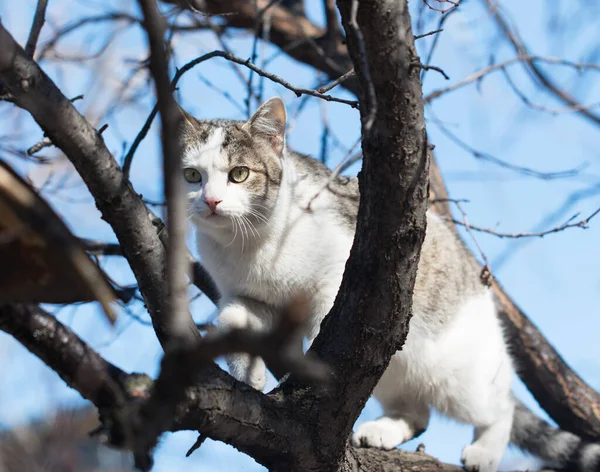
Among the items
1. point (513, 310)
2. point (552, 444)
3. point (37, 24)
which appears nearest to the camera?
point (37, 24)

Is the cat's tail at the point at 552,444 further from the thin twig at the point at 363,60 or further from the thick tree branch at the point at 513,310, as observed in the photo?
the thin twig at the point at 363,60

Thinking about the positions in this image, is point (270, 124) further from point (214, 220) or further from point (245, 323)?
point (245, 323)

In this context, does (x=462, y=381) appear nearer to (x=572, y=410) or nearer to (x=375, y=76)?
(x=572, y=410)

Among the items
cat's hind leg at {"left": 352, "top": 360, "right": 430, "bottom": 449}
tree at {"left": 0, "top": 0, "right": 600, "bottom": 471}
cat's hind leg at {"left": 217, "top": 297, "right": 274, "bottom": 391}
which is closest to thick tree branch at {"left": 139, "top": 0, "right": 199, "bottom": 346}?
tree at {"left": 0, "top": 0, "right": 600, "bottom": 471}

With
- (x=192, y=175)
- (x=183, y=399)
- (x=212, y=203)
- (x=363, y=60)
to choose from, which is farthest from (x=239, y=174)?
(x=183, y=399)

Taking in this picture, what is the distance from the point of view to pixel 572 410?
4699 mm

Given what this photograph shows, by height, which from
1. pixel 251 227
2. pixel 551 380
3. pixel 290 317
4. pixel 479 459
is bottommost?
pixel 290 317

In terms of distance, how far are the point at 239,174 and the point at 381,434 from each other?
1639 mm

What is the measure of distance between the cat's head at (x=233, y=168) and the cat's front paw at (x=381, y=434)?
1333 mm

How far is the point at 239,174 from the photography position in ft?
12.2

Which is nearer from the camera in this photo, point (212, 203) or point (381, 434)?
point (212, 203)

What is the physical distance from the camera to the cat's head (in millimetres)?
3504

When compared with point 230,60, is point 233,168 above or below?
above

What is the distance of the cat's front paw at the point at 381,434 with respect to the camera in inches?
155
